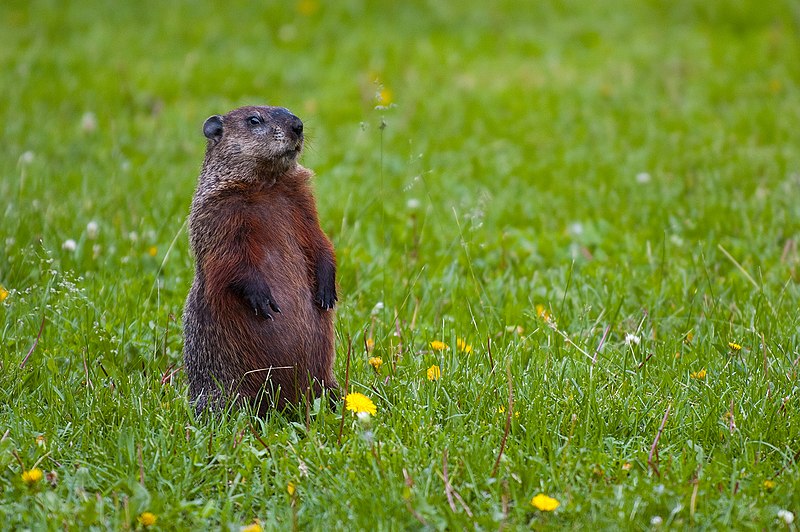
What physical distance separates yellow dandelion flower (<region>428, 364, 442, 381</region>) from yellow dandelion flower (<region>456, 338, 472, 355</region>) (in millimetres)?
228

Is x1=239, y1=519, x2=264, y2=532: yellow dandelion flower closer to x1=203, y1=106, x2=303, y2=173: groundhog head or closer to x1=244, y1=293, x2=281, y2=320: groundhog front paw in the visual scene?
x1=244, y1=293, x2=281, y2=320: groundhog front paw

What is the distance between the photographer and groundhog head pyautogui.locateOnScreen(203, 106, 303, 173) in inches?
134

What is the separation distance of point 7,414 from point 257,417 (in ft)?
2.80

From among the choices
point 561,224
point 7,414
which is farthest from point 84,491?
point 561,224

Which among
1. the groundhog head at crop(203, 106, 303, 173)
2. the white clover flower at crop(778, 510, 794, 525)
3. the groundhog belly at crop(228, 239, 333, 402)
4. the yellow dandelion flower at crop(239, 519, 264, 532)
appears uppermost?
the groundhog head at crop(203, 106, 303, 173)

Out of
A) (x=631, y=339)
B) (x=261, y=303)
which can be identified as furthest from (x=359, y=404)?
(x=631, y=339)

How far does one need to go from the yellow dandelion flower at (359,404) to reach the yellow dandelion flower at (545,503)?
71cm

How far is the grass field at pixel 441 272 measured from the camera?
2797 mm

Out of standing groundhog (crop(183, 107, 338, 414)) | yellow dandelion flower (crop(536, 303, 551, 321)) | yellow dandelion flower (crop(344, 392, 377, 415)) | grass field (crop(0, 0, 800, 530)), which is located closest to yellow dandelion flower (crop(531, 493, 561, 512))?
grass field (crop(0, 0, 800, 530))

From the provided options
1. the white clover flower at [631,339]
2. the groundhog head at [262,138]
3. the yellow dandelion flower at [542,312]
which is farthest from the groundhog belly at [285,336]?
the white clover flower at [631,339]

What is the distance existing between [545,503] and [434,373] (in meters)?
0.88

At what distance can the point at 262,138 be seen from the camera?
135 inches

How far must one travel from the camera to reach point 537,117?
741cm

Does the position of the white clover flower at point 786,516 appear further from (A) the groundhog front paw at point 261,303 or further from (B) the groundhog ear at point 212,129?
(B) the groundhog ear at point 212,129
